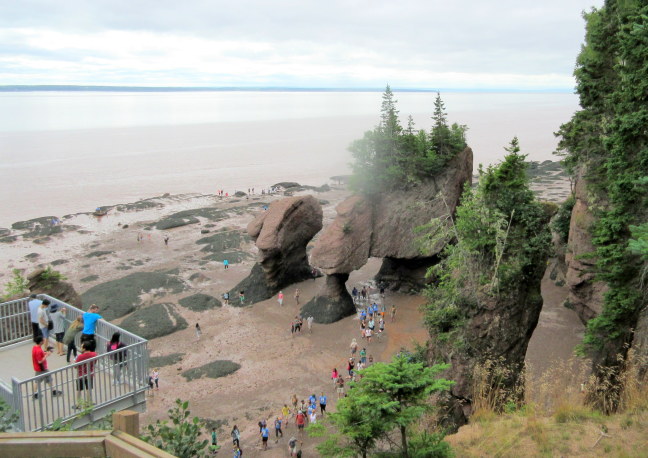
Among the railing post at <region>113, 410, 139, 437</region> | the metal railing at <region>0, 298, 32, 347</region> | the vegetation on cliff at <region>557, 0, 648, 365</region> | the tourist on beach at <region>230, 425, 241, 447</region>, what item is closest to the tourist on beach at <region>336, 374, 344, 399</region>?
the tourist on beach at <region>230, 425, 241, 447</region>

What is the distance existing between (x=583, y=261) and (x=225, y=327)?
1907cm

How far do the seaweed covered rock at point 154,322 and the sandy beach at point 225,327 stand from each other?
0.49 m

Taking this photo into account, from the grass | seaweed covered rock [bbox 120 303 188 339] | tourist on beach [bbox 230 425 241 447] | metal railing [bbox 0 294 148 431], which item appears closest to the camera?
the grass

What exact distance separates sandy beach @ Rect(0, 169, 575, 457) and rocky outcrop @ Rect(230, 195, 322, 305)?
118 centimetres

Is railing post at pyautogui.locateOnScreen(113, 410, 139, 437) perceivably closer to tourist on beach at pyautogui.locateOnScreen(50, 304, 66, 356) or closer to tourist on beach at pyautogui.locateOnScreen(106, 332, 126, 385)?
tourist on beach at pyautogui.locateOnScreen(106, 332, 126, 385)

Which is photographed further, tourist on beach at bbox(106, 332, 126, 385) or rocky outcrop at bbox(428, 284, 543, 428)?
rocky outcrop at bbox(428, 284, 543, 428)

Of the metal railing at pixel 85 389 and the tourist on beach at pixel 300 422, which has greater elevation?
the metal railing at pixel 85 389

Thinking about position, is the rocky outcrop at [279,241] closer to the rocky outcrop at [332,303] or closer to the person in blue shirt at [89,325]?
the rocky outcrop at [332,303]

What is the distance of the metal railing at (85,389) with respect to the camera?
8875 mm

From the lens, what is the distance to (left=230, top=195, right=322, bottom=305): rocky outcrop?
107 ft

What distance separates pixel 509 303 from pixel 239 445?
1103cm

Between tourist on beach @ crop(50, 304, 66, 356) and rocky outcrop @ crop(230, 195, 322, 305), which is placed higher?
tourist on beach @ crop(50, 304, 66, 356)

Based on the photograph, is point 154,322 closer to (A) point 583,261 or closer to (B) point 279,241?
(B) point 279,241

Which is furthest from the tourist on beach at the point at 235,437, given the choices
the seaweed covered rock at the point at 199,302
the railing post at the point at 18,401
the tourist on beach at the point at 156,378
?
the seaweed covered rock at the point at 199,302
